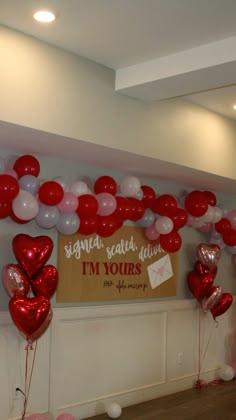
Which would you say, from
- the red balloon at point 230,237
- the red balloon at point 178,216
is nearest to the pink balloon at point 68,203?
the red balloon at point 178,216

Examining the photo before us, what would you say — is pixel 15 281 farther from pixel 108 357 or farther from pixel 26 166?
pixel 108 357

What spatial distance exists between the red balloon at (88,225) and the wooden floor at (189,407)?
1.53 m

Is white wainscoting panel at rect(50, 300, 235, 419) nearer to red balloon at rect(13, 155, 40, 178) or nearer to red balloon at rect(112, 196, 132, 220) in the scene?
red balloon at rect(112, 196, 132, 220)

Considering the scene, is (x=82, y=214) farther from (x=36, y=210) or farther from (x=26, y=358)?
(x=26, y=358)

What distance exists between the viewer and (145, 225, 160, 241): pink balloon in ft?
15.0

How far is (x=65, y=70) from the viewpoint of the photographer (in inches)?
131

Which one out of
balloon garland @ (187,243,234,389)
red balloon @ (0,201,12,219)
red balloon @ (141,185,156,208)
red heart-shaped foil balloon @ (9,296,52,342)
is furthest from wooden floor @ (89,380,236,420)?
red balloon @ (0,201,12,219)

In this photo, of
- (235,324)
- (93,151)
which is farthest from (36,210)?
(235,324)

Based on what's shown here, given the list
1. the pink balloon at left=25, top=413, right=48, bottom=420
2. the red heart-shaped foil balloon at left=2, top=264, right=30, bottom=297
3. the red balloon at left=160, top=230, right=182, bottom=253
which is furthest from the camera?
the red balloon at left=160, top=230, right=182, bottom=253

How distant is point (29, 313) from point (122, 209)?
1137 millimetres

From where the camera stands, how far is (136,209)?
165 inches

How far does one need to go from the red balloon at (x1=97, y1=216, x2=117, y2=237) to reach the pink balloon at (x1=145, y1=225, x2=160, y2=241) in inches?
26.8

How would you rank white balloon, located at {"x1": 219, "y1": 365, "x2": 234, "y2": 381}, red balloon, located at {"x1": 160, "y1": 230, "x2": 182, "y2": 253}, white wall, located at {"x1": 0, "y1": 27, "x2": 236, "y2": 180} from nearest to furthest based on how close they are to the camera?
white wall, located at {"x1": 0, "y1": 27, "x2": 236, "y2": 180}
red balloon, located at {"x1": 160, "y1": 230, "x2": 182, "y2": 253}
white balloon, located at {"x1": 219, "y1": 365, "x2": 234, "y2": 381}

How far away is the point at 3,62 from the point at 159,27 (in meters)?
0.92
